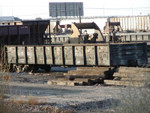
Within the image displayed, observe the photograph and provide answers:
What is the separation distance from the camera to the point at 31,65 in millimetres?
27234

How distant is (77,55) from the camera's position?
23766 millimetres

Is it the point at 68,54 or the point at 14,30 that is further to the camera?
the point at 14,30

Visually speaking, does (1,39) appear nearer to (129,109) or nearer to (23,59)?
(23,59)

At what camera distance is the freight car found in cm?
2228

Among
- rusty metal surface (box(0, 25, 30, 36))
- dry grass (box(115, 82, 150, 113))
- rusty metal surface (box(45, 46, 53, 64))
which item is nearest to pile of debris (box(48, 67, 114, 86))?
rusty metal surface (box(45, 46, 53, 64))

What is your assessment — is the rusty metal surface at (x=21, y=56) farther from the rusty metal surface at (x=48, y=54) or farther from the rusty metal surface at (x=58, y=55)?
the rusty metal surface at (x=58, y=55)

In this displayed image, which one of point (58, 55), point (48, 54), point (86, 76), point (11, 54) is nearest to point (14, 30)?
point (11, 54)

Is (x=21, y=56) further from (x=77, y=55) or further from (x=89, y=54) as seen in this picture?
(x=89, y=54)

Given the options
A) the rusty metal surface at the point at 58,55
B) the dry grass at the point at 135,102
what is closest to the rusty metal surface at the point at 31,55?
the rusty metal surface at the point at 58,55

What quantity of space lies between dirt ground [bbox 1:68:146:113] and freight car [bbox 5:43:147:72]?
1.62m

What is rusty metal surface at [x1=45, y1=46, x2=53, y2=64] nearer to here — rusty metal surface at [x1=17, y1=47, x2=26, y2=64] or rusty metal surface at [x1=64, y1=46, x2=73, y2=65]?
rusty metal surface at [x1=64, y1=46, x2=73, y2=65]

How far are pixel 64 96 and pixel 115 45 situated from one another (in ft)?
23.4

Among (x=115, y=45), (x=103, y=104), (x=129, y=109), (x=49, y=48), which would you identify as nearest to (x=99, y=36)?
(x=49, y=48)

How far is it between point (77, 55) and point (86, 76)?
3206 mm
